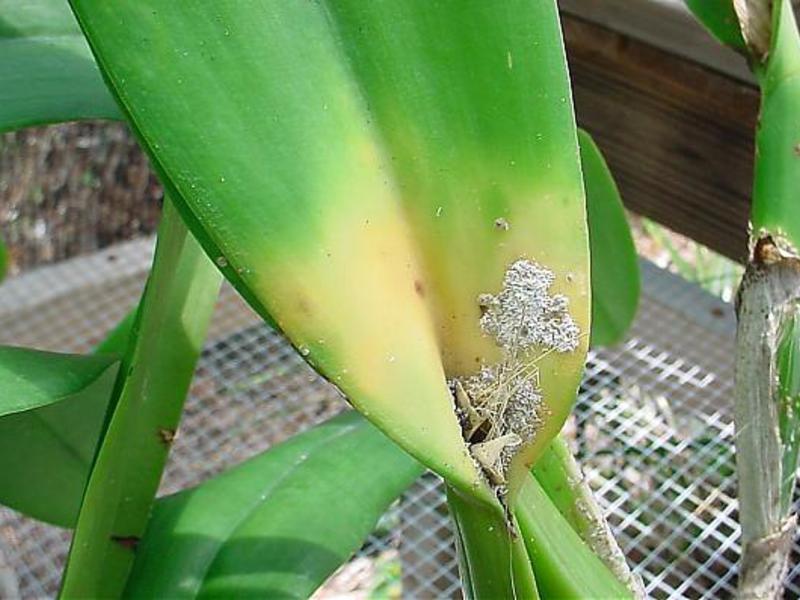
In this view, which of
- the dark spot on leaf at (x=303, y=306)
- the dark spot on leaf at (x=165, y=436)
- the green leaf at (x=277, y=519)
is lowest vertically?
the dark spot on leaf at (x=303, y=306)

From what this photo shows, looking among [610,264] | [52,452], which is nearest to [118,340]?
[52,452]

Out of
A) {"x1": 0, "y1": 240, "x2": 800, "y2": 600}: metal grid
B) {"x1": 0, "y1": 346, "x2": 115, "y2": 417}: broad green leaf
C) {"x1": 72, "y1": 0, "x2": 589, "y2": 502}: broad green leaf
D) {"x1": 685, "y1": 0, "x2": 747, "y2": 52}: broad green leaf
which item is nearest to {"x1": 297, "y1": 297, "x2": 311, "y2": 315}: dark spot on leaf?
{"x1": 72, "y1": 0, "x2": 589, "y2": 502}: broad green leaf

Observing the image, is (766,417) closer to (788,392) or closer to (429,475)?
(788,392)

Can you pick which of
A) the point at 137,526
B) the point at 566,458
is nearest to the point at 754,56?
the point at 566,458

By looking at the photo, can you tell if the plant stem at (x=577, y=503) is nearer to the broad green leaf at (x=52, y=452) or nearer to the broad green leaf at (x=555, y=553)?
the broad green leaf at (x=555, y=553)

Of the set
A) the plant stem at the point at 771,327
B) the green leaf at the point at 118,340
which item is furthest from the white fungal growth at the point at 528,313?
the green leaf at the point at 118,340

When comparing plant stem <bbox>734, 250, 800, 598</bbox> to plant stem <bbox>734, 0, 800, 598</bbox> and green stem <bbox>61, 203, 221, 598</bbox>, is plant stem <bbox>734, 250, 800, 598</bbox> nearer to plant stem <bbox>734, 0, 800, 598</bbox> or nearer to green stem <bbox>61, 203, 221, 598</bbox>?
plant stem <bbox>734, 0, 800, 598</bbox>

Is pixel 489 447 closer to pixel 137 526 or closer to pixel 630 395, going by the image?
pixel 137 526
